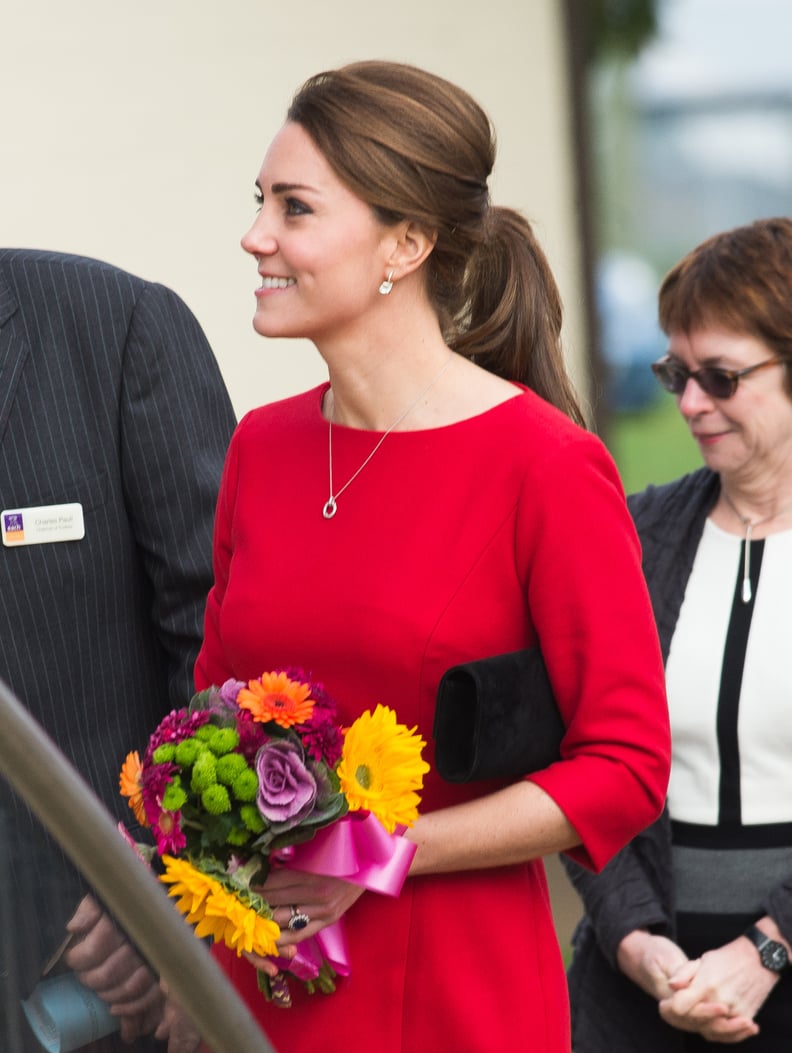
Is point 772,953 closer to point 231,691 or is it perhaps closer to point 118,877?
point 231,691

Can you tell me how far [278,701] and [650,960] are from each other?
1211mm

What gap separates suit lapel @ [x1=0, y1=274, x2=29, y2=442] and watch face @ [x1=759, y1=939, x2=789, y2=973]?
1.48 m

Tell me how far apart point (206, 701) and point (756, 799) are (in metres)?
1.21

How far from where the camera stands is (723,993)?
2.64m

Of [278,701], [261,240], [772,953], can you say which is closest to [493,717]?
[278,701]

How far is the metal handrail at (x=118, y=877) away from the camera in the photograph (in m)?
0.98

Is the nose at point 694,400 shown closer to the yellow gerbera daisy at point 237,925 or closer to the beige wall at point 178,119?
the yellow gerbera daisy at point 237,925

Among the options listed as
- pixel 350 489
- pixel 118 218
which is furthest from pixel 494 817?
pixel 118 218

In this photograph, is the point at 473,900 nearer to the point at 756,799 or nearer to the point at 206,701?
the point at 206,701

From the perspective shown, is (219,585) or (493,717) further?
(219,585)

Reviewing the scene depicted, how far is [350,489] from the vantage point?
2059 millimetres

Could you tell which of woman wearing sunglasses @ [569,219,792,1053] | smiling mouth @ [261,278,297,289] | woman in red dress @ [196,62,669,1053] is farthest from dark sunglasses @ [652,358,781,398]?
smiling mouth @ [261,278,297,289]

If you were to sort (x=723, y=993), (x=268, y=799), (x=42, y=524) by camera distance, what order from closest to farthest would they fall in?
(x=268, y=799) → (x=42, y=524) → (x=723, y=993)

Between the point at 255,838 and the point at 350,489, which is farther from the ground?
the point at 350,489
